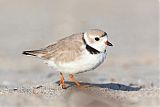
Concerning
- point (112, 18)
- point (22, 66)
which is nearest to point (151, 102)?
point (22, 66)

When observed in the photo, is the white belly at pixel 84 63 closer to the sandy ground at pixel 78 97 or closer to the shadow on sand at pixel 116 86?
the sandy ground at pixel 78 97

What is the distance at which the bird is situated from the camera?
8062mm

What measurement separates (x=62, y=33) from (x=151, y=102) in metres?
8.55

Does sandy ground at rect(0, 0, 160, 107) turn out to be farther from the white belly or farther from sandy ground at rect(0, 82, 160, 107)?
the white belly

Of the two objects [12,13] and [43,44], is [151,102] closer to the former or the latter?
[43,44]

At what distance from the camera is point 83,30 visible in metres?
16.4

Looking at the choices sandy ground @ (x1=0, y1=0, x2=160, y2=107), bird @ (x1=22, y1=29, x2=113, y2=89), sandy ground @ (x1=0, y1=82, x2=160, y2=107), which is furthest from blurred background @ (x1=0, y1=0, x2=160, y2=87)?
bird @ (x1=22, y1=29, x2=113, y2=89)

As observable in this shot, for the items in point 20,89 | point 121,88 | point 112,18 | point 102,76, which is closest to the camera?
point 20,89

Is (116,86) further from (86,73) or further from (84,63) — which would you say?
(86,73)

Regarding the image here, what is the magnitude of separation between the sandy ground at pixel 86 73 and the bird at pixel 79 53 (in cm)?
33

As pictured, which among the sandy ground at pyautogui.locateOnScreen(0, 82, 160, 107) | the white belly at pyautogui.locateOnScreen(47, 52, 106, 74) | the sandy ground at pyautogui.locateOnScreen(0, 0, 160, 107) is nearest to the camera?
the sandy ground at pyautogui.locateOnScreen(0, 82, 160, 107)

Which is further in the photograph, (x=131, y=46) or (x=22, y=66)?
(x=131, y=46)

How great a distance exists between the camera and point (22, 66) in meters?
12.5

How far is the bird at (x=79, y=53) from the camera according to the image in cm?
806
